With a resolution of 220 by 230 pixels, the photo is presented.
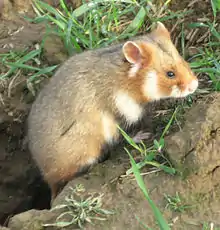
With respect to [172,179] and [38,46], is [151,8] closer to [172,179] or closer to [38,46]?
[38,46]

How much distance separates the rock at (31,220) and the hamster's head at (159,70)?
1221 millimetres

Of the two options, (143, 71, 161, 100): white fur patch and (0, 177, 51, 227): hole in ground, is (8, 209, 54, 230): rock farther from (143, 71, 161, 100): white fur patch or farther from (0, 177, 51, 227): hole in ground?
Answer: (0, 177, 51, 227): hole in ground

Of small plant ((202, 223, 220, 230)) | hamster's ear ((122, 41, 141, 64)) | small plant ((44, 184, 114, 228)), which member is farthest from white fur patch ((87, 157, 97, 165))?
small plant ((202, 223, 220, 230))

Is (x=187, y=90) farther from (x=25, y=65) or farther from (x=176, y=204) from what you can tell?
(x=25, y=65)

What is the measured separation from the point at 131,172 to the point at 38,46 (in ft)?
6.50

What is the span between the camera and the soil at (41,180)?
10.6ft

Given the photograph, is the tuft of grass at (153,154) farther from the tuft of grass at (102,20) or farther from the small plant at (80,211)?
the tuft of grass at (102,20)

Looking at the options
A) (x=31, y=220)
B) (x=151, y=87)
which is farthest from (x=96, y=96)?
(x=31, y=220)

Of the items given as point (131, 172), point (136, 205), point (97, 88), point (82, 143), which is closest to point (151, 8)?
point (97, 88)

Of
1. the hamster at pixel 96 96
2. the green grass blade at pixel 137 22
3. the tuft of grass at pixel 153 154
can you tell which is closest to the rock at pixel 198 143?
the tuft of grass at pixel 153 154

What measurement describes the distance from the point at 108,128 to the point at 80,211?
925 millimetres

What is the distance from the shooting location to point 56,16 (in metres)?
4.96

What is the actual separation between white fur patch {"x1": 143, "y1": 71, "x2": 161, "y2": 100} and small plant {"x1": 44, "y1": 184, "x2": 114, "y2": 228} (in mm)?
945

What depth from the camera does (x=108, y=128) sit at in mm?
4047
